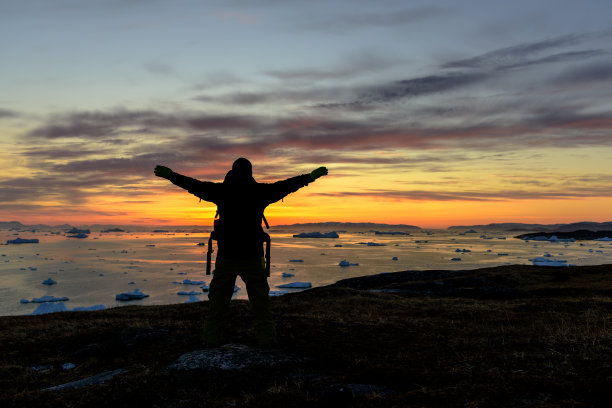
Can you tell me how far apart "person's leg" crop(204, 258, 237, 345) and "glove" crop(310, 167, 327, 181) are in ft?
7.80

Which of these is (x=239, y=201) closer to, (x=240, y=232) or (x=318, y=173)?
(x=240, y=232)

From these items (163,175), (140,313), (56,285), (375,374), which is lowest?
(56,285)

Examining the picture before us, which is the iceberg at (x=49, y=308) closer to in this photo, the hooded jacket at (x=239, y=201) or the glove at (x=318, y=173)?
the hooded jacket at (x=239, y=201)

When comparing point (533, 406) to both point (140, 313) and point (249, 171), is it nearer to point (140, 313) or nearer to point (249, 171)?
point (249, 171)

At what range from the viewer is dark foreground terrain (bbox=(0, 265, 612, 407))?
514 centimetres

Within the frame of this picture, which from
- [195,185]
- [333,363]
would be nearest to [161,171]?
[195,185]

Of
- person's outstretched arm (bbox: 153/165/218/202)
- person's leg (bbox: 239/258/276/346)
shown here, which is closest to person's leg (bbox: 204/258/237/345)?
person's leg (bbox: 239/258/276/346)

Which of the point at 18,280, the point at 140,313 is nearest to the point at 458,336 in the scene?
the point at 140,313

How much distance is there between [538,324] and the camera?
36.3 ft

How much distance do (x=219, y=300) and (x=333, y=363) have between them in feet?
8.04

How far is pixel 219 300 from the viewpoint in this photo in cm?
766

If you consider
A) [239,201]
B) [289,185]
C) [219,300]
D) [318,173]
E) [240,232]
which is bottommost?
[219,300]

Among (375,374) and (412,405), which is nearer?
(412,405)

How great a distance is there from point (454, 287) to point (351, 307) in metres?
13.4
